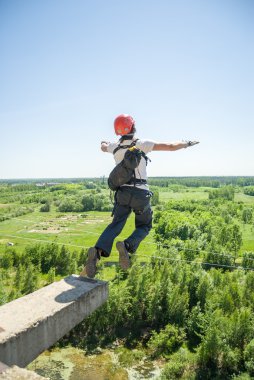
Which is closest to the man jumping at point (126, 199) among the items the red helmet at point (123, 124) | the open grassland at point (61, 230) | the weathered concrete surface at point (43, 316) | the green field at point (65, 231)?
the red helmet at point (123, 124)

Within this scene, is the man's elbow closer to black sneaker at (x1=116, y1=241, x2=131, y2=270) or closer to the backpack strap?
the backpack strap

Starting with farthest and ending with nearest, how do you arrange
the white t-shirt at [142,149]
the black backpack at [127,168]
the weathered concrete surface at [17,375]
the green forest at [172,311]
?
the green forest at [172,311] < the white t-shirt at [142,149] < the black backpack at [127,168] < the weathered concrete surface at [17,375]

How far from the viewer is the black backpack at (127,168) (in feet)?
16.1

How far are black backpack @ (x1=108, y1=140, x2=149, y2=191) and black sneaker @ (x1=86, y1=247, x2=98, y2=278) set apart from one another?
105cm

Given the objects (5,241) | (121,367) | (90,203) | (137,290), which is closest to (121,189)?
(121,367)

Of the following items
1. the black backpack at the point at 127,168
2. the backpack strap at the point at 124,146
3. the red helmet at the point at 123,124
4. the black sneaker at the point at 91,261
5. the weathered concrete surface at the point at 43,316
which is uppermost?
the red helmet at the point at 123,124

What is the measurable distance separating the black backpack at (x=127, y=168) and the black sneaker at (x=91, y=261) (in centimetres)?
105

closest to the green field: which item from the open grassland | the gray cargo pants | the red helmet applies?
the open grassland

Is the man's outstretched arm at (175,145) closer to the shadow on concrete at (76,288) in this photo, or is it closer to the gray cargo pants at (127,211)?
the gray cargo pants at (127,211)

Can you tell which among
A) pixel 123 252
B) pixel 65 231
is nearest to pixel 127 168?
pixel 123 252

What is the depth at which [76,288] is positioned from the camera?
4.41m

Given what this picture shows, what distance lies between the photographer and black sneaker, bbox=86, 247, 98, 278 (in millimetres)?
4988

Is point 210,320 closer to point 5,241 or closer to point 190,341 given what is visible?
point 190,341

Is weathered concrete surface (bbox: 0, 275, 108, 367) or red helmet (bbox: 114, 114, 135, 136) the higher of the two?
red helmet (bbox: 114, 114, 135, 136)
